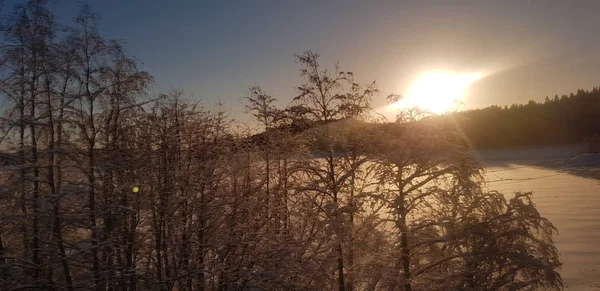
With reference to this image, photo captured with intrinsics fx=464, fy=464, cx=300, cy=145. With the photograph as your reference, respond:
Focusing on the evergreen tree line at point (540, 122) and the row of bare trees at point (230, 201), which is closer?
the row of bare trees at point (230, 201)

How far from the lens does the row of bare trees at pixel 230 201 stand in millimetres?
9055

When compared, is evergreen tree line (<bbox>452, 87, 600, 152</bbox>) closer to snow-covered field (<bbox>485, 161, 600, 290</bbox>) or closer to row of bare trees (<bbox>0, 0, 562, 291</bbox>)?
snow-covered field (<bbox>485, 161, 600, 290</bbox>)

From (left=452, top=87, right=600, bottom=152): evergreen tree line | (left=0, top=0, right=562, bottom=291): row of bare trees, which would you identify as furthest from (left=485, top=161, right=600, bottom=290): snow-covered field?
(left=452, top=87, right=600, bottom=152): evergreen tree line

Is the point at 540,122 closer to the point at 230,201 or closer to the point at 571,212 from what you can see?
the point at 571,212

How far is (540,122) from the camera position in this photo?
257ft

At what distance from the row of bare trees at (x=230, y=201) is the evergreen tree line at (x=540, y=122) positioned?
2652 inches

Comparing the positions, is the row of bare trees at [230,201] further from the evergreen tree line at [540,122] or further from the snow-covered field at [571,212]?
the evergreen tree line at [540,122]

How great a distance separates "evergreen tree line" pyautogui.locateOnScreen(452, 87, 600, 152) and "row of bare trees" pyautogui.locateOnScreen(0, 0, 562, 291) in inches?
2652

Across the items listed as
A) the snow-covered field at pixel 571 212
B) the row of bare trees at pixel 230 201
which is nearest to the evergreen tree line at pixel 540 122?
the snow-covered field at pixel 571 212

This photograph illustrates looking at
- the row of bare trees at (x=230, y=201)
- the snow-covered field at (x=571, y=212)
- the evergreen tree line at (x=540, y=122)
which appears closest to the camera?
the row of bare trees at (x=230, y=201)

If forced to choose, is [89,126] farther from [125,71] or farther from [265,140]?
[265,140]

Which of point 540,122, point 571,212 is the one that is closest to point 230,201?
point 571,212

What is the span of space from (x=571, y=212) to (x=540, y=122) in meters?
53.9

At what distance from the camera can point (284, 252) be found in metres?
10.8
